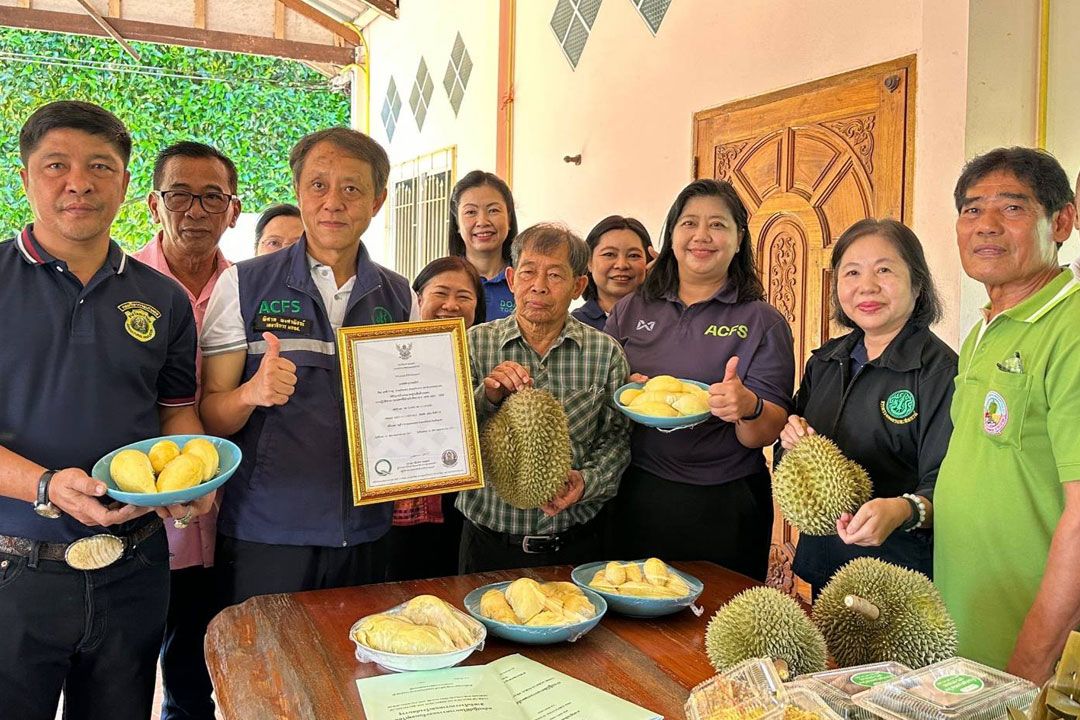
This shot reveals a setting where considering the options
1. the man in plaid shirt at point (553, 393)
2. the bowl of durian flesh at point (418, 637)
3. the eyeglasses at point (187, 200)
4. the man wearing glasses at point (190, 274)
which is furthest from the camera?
the eyeglasses at point (187, 200)

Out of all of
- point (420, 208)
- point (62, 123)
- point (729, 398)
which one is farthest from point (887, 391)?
point (420, 208)

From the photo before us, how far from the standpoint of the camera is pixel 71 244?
2.02 metres

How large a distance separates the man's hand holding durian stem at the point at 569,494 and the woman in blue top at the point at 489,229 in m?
1.42

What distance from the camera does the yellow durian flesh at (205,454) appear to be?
1.81 m

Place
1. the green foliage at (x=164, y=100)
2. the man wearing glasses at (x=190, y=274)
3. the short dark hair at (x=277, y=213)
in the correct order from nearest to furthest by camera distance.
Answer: the man wearing glasses at (x=190, y=274) < the short dark hair at (x=277, y=213) < the green foliage at (x=164, y=100)

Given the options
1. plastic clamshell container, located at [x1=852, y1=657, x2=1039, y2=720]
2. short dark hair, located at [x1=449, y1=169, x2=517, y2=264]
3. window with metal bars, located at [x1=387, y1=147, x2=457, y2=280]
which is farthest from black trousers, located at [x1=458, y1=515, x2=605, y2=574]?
window with metal bars, located at [x1=387, y1=147, x2=457, y2=280]

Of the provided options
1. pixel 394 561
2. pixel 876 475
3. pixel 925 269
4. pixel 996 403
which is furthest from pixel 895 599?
pixel 394 561

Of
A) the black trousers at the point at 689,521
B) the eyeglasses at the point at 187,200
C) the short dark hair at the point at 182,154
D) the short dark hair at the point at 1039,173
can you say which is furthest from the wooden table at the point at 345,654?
the short dark hair at the point at 182,154

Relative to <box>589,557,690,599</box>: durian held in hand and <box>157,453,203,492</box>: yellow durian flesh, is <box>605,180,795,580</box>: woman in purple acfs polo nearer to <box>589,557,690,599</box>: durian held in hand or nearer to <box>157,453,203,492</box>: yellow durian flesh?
<box>589,557,690,599</box>: durian held in hand

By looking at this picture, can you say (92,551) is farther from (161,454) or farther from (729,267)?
(729,267)

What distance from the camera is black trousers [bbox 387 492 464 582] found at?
2.79m

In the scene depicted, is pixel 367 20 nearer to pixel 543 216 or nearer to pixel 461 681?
pixel 543 216

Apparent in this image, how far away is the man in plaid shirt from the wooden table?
0.43m

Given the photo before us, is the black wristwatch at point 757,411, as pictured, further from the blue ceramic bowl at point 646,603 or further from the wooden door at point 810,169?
the wooden door at point 810,169
